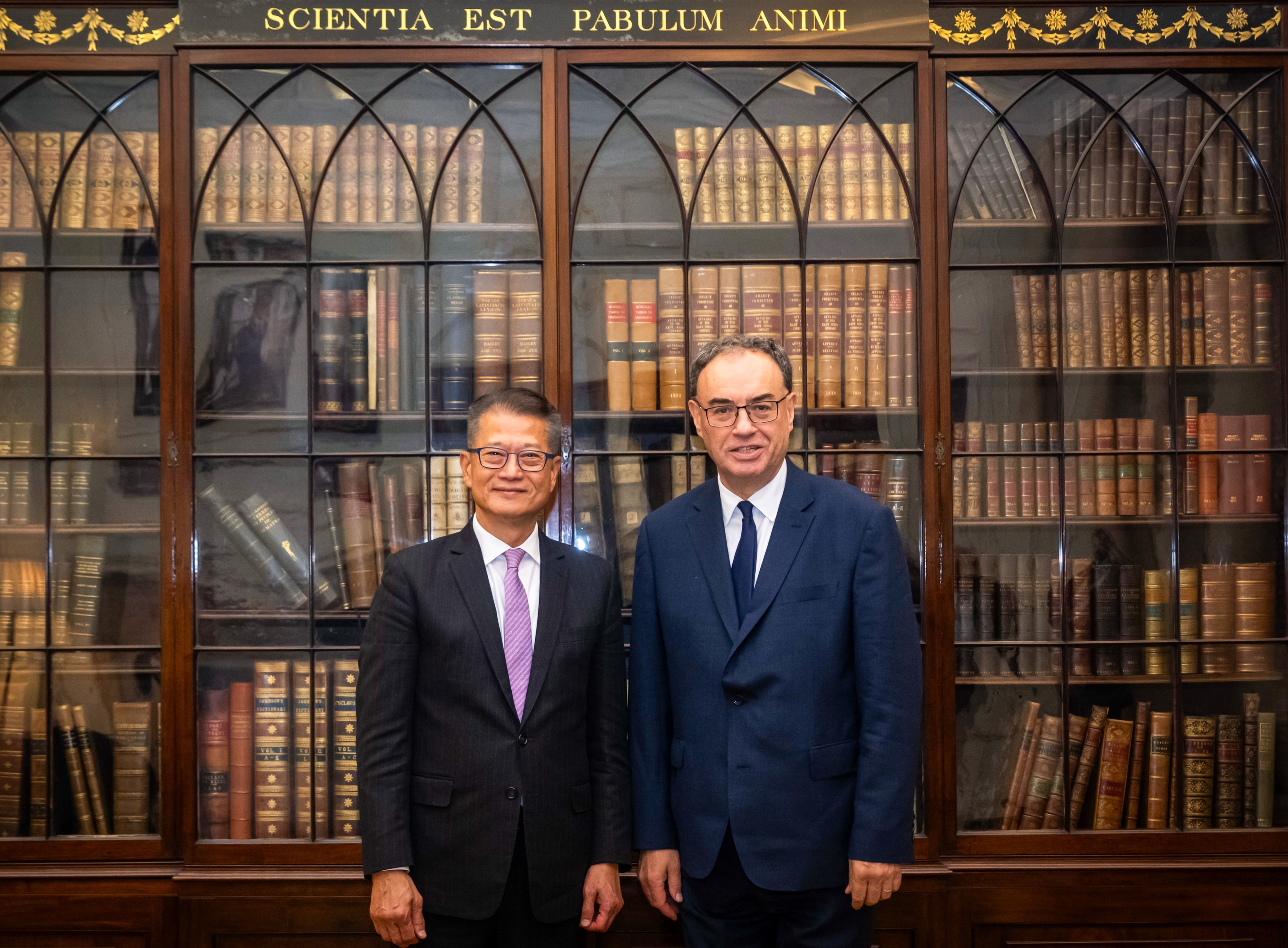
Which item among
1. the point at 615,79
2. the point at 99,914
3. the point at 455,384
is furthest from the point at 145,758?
the point at 615,79

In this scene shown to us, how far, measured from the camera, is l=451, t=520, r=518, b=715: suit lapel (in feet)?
5.90

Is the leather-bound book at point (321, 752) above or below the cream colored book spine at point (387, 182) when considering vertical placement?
below

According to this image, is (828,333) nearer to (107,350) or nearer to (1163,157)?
(1163,157)

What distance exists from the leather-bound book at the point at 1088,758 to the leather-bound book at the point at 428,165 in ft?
7.71

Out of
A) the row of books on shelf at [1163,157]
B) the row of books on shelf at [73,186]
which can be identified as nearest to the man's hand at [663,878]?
the row of books on shelf at [1163,157]

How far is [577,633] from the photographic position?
73.5 inches

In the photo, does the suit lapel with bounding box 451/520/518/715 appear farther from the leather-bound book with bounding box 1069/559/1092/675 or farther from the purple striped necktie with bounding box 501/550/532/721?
the leather-bound book with bounding box 1069/559/1092/675

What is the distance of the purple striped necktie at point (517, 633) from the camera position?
1831mm

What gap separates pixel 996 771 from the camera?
8.27ft

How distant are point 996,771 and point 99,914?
2500mm

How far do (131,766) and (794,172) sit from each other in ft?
8.23

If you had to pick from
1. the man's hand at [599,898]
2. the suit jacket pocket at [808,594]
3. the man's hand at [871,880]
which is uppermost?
the suit jacket pocket at [808,594]

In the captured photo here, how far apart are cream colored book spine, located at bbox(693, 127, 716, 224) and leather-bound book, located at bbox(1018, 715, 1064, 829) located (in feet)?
5.66

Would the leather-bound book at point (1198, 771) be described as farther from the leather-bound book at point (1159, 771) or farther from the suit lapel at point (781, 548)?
the suit lapel at point (781, 548)
